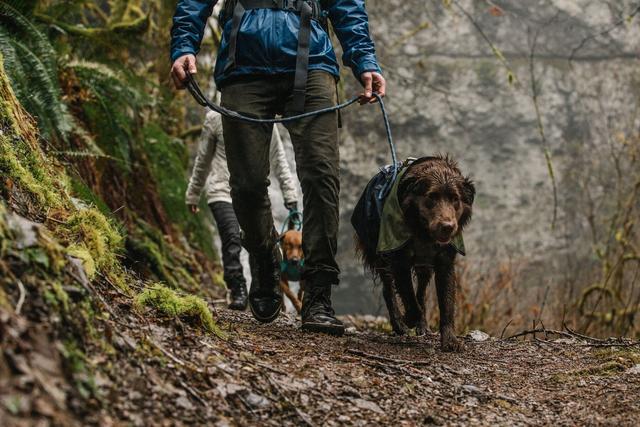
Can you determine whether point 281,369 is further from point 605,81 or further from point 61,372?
point 605,81

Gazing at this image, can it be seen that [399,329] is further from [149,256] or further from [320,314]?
[149,256]

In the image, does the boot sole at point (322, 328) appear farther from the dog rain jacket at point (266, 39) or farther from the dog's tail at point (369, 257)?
the dog rain jacket at point (266, 39)

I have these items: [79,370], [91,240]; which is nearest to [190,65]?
[91,240]

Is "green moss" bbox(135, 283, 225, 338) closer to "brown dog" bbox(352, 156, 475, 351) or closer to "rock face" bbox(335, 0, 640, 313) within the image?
Answer: "brown dog" bbox(352, 156, 475, 351)

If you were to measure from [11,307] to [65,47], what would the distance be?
5083 mm

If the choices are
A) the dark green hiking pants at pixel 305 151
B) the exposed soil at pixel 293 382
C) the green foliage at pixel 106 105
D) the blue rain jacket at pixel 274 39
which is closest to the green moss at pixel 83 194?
the dark green hiking pants at pixel 305 151

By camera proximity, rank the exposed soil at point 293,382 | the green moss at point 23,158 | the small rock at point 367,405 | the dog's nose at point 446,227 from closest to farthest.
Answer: the exposed soil at point 293,382 → the small rock at point 367,405 → the green moss at point 23,158 → the dog's nose at point 446,227

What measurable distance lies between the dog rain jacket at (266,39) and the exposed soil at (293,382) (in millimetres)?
1468

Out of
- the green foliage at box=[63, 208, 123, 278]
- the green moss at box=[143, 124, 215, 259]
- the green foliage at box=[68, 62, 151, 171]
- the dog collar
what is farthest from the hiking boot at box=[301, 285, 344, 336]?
the green moss at box=[143, 124, 215, 259]

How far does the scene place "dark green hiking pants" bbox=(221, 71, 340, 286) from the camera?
410 centimetres

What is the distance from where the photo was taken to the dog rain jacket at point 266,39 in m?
4.03

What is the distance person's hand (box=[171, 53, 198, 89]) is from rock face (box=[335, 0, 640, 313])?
16.8 metres

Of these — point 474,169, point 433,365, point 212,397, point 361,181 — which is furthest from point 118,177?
point 474,169

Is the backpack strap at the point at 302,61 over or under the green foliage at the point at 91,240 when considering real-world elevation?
over
